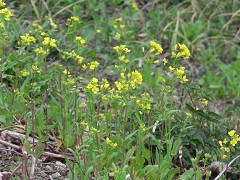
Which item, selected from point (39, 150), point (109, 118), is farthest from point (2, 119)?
point (109, 118)

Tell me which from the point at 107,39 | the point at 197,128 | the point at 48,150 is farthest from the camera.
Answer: the point at 107,39

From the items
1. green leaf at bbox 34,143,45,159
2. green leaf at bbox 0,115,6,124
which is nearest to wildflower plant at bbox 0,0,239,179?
green leaf at bbox 0,115,6,124

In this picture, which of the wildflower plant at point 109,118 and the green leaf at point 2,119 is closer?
the wildflower plant at point 109,118

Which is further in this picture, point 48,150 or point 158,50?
point 48,150

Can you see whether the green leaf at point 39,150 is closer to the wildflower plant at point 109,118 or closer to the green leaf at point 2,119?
the wildflower plant at point 109,118

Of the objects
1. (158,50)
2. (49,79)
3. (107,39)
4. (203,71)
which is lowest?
(203,71)

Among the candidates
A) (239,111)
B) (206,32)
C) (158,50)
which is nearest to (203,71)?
(206,32)

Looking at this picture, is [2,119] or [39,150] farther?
[2,119]

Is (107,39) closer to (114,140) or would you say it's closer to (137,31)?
(137,31)

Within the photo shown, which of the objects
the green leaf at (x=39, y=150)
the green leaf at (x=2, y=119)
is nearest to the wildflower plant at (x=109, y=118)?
the green leaf at (x=2, y=119)

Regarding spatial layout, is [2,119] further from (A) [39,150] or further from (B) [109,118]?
(B) [109,118]

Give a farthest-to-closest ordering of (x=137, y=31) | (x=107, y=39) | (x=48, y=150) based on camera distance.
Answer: (x=137, y=31) < (x=107, y=39) < (x=48, y=150)

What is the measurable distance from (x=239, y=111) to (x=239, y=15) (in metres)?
2.05

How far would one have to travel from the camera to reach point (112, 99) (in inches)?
118
